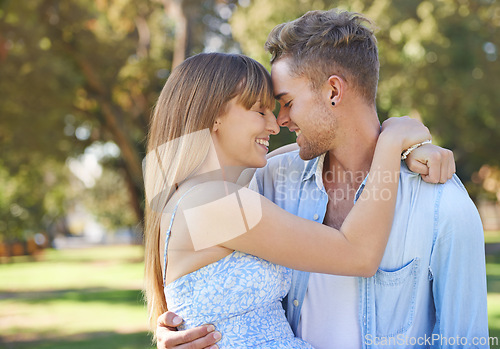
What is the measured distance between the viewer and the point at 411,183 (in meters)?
2.76

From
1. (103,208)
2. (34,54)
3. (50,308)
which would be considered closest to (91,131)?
(34,54)

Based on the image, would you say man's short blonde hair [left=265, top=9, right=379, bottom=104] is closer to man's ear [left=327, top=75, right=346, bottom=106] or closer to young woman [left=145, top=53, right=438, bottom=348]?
man's ear [left=327, top=75, right=346, bottom=106]

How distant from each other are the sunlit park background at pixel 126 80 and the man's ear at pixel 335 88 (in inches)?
281

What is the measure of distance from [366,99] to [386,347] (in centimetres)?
136

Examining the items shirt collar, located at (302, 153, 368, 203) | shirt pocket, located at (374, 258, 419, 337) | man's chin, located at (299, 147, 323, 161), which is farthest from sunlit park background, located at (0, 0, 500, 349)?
shirt pocket, located at (374, 258, 419, 337)

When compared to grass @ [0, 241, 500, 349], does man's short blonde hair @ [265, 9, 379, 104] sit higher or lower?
higher

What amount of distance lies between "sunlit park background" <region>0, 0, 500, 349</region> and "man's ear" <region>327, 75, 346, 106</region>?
7.13m

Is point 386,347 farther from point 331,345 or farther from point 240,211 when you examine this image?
point 240,211

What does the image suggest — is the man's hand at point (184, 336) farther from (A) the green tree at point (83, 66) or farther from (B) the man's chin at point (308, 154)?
(A) the green tree at point (83, 66)

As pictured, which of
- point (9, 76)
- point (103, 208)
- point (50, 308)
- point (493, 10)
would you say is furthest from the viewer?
point (103, 208)

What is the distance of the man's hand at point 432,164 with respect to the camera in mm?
2643

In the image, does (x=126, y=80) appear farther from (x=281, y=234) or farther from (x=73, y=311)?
(x=281, y=234)

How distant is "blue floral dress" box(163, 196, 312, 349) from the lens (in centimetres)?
250

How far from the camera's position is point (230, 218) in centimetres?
246
